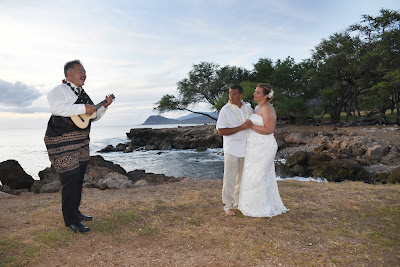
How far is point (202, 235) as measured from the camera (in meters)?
4.04

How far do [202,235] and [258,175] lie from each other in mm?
1392

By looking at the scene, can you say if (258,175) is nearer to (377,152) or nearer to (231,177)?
(231,177)

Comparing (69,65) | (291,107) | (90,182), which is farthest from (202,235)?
(291,107)

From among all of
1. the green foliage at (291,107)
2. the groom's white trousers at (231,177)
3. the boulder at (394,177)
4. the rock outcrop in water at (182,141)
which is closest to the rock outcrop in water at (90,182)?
the groom's white trousers at (231,177)

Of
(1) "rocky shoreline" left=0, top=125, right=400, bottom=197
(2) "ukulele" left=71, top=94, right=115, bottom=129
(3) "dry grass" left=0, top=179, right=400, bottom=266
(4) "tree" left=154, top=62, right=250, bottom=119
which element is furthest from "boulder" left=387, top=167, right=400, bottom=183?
(4) "tree" left=154, top=62, right=250, bottom=119

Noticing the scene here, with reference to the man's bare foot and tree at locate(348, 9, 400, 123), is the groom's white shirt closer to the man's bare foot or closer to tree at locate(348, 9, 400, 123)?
the man's bare foot

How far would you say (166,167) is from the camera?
69.2ft

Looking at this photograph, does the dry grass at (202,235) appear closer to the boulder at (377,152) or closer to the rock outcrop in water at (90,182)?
the rock outcrop in water at (90,182)

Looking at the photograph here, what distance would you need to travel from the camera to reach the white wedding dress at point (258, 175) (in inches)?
186

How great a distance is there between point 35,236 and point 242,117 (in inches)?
143

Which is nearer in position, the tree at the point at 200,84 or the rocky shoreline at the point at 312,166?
the rocky shoreline at the point at 312,166

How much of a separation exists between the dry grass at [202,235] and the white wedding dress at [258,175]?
0.70ft

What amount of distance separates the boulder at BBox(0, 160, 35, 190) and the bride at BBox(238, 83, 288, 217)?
8.62 metres

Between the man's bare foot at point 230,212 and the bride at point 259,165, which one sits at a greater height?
the bride at point 259,165
